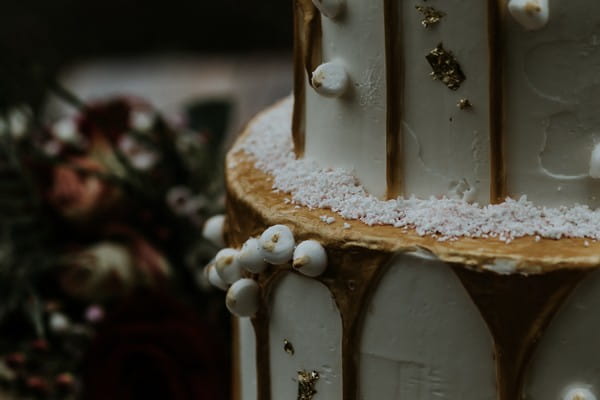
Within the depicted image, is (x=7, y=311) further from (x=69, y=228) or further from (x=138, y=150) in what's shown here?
(x=138, y=150)

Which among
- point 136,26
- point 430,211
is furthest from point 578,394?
point 136,26

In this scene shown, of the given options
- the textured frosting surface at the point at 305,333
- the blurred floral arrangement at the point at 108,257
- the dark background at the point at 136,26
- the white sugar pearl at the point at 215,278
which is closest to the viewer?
the textured frosting surface at the point at 305,333

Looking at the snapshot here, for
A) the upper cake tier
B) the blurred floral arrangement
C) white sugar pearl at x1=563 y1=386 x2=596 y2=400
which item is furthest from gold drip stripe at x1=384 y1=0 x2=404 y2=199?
the blurred floral arrangement

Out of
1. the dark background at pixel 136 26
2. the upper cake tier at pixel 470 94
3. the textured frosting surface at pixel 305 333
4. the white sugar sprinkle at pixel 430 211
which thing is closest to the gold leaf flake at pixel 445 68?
the upper cake tier at pixel 470 94

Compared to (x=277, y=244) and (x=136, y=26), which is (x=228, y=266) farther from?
(x=136, y=26)

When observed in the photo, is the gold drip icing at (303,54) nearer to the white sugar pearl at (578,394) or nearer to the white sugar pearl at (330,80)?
the white sugar pearl at (330,80)

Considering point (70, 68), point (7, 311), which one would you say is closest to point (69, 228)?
point (7, 311)
